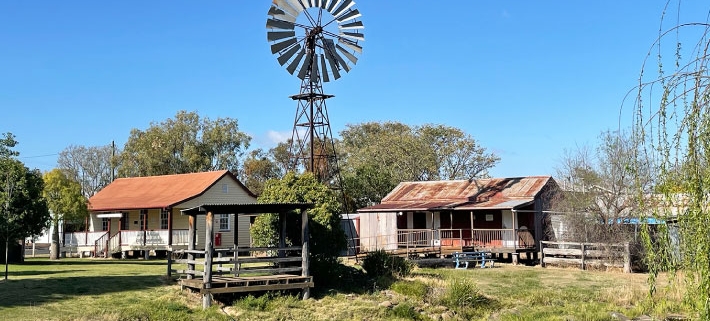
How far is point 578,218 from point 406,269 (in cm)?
1104

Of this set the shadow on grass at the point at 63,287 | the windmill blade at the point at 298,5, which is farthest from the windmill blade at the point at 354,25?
the shadow on grass at the point at 63,287

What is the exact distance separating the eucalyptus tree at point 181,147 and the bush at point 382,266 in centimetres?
3635

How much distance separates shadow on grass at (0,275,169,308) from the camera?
16.8m

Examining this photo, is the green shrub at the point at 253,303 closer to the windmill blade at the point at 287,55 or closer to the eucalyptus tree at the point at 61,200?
the windmill blade at the point at 287,55

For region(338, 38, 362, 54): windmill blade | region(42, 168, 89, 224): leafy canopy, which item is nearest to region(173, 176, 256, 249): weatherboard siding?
region(42, 168, 89, 224): leafy canopy

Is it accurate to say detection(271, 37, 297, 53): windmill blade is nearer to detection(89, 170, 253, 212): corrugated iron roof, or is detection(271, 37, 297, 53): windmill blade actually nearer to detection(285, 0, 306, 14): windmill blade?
detection(285, 0, 306, 14): windmill blade

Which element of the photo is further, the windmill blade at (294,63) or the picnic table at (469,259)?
the picnic table at (469,259)

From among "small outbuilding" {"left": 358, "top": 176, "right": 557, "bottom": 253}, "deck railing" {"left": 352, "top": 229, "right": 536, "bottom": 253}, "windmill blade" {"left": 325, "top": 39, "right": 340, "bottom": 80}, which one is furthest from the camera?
"small outbuilding" {"left": 358, "top": 176, "right": 557, "bottom": 253}

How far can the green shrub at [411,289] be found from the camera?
1905 cm

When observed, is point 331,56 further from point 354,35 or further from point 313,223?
point 313,223

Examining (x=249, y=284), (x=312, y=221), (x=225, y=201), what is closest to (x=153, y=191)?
(x=225, y=201)

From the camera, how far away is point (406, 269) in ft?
71.3

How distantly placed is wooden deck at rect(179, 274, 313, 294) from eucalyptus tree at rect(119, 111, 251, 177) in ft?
124

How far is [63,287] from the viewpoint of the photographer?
1873cm
